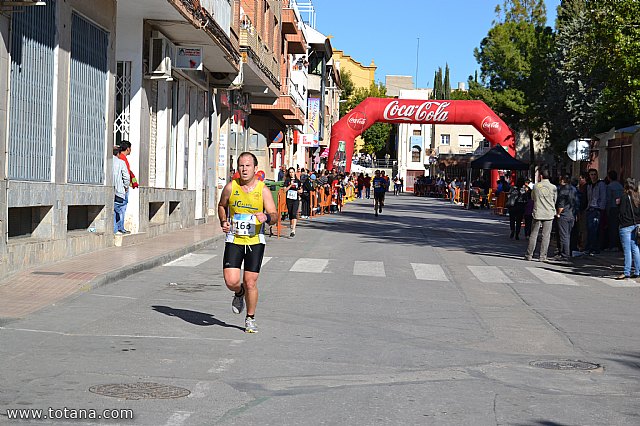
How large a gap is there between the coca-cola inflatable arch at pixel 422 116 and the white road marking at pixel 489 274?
2998 centimetres

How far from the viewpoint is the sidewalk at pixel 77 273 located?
11461 mm

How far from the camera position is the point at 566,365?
912cm

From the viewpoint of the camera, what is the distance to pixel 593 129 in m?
50.4

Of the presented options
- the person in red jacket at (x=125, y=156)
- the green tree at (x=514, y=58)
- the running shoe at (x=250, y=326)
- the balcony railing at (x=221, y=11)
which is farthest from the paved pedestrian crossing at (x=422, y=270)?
the green tree at (x=514, y=58)

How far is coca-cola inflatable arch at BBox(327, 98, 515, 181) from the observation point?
163ft

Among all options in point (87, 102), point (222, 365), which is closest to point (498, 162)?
point (87, 102)

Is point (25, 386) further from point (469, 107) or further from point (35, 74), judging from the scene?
point (469, 107)

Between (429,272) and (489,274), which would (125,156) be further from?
(489,274)

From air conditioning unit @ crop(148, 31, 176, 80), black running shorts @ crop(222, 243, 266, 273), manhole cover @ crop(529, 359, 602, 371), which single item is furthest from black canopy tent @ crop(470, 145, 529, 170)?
manhole cover @ crop(529, 359, 602, 371)

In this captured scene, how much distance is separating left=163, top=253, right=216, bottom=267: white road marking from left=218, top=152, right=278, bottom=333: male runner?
7.55 m

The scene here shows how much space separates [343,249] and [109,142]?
20.1ft

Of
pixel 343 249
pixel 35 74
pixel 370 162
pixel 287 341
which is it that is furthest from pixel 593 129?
pixel 370 162

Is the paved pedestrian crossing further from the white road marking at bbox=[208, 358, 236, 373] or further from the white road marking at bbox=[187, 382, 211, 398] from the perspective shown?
the white road marking at bbox=[187, 382, 211, 398]

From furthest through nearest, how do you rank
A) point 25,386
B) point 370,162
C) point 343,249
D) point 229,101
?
1. point 370,162
2. point 229,101
3. point 343,249
4. point 25,386
